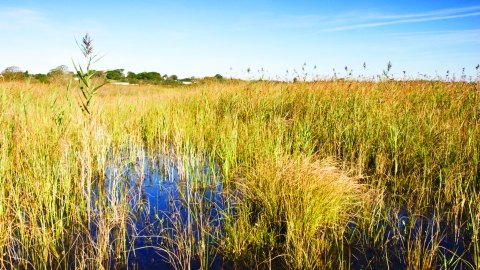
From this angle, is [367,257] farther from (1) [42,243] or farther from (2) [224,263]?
(1) [42,243]

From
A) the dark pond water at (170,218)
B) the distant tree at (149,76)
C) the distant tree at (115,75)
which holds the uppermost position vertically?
the distant tree at (149,76)

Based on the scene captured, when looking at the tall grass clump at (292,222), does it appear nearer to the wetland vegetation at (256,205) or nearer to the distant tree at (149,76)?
the wetland vegetation at (256,205)

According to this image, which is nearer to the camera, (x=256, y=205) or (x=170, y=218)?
(x=256, y=205)

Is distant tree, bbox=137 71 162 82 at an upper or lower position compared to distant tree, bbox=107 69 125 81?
upper

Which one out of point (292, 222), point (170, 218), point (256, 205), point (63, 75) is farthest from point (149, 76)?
point (292, 222)

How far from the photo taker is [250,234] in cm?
238

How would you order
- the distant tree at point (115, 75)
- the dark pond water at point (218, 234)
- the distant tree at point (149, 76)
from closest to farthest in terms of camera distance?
the dark pond water at point (218, 234) < the distant tree at point (115, 75) < the distant tree at point (149, 76)

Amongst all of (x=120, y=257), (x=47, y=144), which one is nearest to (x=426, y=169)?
(x=120, y=257)

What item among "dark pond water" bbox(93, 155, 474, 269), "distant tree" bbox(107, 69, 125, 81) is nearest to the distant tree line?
"distant tree" bbox(107, 69, 125, 81)

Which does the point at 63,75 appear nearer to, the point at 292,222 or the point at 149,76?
the point at 292,222

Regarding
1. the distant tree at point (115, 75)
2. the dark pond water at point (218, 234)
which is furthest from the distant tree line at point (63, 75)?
the dark pond water at point (218, 234)

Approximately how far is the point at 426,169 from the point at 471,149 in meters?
0.60

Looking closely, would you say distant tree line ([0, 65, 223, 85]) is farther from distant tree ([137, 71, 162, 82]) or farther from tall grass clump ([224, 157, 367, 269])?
tall grass clump ([224, 157, 367, 269])

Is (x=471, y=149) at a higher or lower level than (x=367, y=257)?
higher
